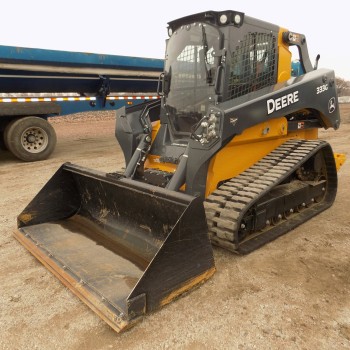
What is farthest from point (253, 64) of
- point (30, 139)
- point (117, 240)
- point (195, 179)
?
point (30, 139)

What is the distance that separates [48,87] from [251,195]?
760 cm

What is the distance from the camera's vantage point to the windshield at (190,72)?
366cm

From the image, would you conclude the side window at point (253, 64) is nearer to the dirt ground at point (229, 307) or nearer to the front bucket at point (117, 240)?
the front bucket at point (117, 240)

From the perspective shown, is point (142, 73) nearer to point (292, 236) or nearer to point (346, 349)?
point (292, 236)

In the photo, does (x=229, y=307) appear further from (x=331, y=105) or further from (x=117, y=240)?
(x=331, y=105)

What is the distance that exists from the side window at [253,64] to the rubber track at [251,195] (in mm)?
809

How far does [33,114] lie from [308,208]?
6.33 metres

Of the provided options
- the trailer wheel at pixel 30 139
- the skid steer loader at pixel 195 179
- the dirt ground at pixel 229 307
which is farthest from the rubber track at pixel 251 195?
the trailer wheel at pixel 30 139

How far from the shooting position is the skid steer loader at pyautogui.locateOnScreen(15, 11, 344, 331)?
258 centimetres

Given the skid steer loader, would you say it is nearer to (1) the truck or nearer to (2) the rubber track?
(2) the rubber track

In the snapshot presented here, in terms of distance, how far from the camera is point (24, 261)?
319cm

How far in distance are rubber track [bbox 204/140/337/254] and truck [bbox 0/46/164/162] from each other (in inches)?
232

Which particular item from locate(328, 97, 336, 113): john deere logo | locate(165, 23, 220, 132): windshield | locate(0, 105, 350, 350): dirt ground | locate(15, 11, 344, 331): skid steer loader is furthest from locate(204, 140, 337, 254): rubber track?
locate(165, 23, 220, 132): windshield

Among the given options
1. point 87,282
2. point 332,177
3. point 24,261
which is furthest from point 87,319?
point 332,177
